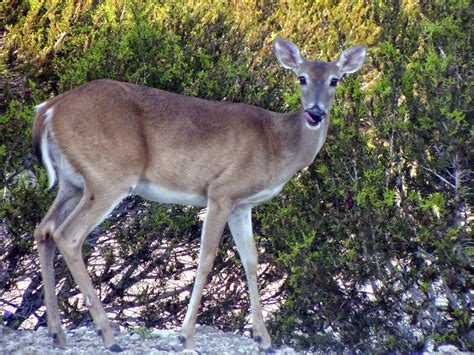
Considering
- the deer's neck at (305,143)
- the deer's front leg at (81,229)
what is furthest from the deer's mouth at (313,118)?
the deer's front leg at (81,229)

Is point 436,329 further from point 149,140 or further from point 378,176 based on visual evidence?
point 149,140

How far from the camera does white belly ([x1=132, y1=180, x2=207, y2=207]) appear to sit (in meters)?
6.89

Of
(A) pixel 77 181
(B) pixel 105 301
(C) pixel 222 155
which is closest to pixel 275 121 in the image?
(C) pixel 222 155

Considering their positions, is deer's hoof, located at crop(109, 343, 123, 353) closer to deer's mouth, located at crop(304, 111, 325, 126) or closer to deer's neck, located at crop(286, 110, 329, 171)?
deer's neck, located at crop(286, 110, 329, 171)

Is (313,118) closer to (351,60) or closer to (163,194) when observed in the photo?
(351,60)

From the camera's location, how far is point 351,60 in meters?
7.20

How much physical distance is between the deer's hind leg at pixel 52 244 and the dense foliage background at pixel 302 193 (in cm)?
59

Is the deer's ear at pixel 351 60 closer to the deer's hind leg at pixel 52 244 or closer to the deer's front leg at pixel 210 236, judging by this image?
the deer's front leg at pixel 210 236

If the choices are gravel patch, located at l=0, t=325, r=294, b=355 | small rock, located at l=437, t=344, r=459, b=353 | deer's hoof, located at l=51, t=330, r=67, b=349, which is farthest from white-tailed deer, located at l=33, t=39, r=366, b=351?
small rock, located at l=437, t=344, r=459, b=353

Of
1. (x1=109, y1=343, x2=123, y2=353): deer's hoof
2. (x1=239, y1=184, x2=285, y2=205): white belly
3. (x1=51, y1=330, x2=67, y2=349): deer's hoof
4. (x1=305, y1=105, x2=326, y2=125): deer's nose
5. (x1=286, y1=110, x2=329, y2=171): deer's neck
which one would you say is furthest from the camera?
(x1=286, y1=110, x2=329, y2=171): deer's neck

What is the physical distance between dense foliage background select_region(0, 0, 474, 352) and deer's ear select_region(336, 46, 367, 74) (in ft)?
0.54

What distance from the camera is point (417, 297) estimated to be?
7.16 metres

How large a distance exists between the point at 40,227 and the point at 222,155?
4.72 feet

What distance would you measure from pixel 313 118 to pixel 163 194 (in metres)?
1.23
